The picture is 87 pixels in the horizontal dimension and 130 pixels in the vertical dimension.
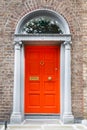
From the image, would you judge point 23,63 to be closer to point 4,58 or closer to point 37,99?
point 4,58

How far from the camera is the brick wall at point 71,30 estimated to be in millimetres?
8820

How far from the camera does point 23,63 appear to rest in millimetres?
9086

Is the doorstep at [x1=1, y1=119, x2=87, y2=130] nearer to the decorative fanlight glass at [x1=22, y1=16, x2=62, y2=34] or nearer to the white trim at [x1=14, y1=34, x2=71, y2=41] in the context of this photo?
the white trim at [x1=14, y1=34, x2=71, y2=41]

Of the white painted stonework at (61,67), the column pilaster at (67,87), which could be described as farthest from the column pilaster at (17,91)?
the column pilaster at (67,87)

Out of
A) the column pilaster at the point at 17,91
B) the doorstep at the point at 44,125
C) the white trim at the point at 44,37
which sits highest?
the white trim at the point at 44,37

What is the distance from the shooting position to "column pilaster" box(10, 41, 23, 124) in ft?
28.4

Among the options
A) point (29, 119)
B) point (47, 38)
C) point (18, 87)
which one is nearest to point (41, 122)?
point (29, 119)

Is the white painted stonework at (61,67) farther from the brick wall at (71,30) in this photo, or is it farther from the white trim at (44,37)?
the brick wall at (71,30)

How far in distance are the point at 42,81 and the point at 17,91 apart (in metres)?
0.92

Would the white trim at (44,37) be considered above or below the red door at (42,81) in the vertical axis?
above

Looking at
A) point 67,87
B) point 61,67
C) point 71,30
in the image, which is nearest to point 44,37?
point 71,30

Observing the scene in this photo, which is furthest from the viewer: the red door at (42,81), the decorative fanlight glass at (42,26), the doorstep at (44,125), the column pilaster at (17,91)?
the red door at (42,81)

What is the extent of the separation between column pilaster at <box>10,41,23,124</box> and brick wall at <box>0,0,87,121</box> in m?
0.14

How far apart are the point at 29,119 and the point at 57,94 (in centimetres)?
115
